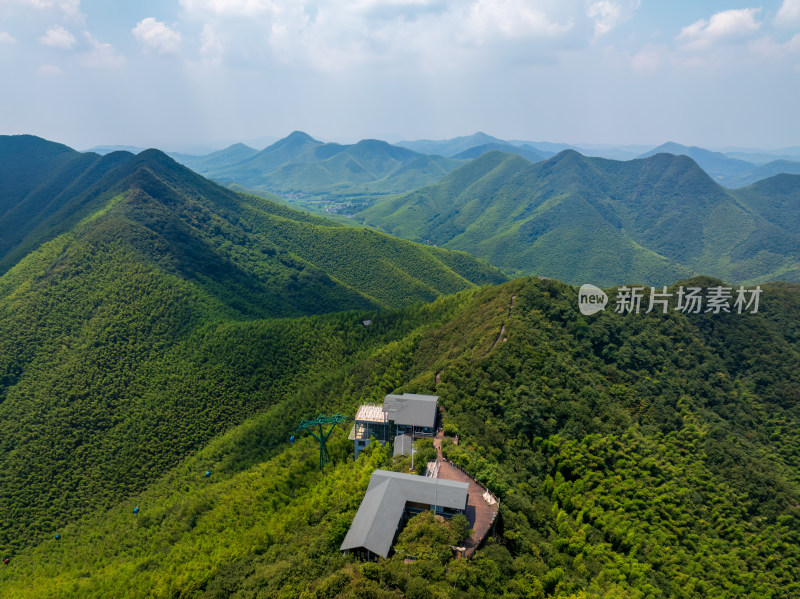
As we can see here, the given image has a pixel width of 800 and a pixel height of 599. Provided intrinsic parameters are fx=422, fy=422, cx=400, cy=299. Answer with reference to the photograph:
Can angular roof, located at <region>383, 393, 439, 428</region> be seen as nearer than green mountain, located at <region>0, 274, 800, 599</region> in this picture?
No

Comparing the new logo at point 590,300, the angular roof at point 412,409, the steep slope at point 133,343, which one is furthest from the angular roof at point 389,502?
the steep slope at point 133,343

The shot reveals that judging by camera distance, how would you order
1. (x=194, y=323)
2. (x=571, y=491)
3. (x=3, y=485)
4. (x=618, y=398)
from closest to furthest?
(x=571, y=491) < (x=618, y=398) < (x=3, y=485) < (x=194, y=323)

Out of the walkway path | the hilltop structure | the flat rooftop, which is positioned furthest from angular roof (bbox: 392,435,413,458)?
the walkway path

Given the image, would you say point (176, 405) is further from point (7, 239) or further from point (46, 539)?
point (7, 239)

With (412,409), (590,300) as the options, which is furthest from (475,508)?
(590,300)

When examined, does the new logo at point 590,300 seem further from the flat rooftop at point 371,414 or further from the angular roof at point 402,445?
the angular roof at point 402,445

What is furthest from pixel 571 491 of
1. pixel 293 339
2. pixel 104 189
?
pixel 104 189

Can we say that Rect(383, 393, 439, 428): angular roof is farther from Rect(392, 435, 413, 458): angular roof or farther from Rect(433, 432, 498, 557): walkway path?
Rect(433, 432, 498, 557): walkway path
